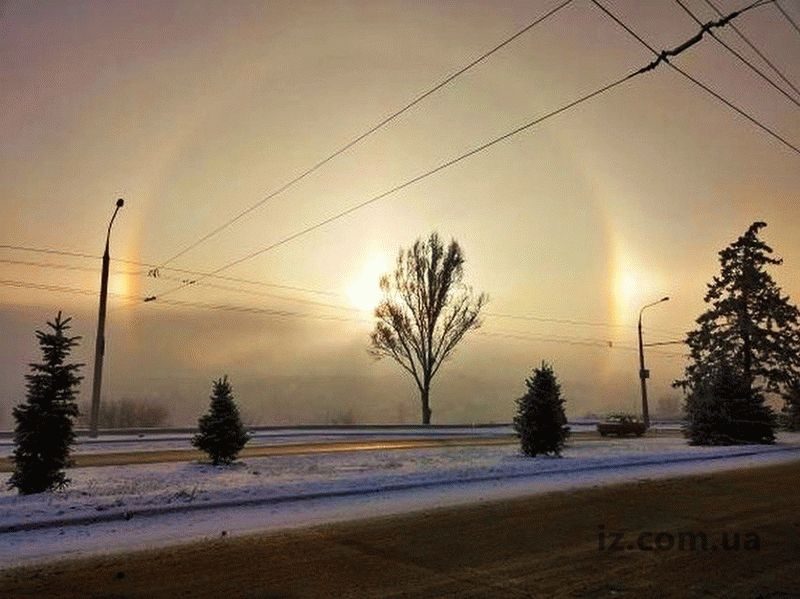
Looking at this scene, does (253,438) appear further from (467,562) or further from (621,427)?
(467,562)

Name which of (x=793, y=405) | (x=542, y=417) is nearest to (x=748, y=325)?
(x=793, y=405)

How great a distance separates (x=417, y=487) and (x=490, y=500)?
221 cm

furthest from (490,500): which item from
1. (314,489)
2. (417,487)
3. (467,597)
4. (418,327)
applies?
(418,327)

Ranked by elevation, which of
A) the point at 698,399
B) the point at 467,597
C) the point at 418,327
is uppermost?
the point at 418,327

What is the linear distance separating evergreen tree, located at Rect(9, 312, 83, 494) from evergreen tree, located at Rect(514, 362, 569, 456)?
13.2m

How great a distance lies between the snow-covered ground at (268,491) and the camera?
372 inches

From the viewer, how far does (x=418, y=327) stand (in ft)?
165

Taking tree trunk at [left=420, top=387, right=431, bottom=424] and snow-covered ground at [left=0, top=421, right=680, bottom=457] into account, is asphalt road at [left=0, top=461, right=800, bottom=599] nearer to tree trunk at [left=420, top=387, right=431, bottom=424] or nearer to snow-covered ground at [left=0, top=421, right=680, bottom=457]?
snow-covered ground at [left=0, top=421, right=680, bottom=457]

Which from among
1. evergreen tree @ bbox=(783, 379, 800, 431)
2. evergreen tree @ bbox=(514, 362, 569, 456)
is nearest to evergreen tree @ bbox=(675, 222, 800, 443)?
evergreen tree @ bbox=(783, 379, 800, 431)

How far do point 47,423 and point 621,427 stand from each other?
120 ft

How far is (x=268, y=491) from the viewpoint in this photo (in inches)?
510

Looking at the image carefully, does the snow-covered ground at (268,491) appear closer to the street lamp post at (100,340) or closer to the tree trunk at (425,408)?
the street lamp post at (100,340)

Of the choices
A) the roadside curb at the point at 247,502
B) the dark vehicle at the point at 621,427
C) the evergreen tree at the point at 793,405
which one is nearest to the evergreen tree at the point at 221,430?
the roadside curb at the point at 247,502

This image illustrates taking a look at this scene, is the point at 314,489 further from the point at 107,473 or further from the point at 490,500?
the point at 107,473
